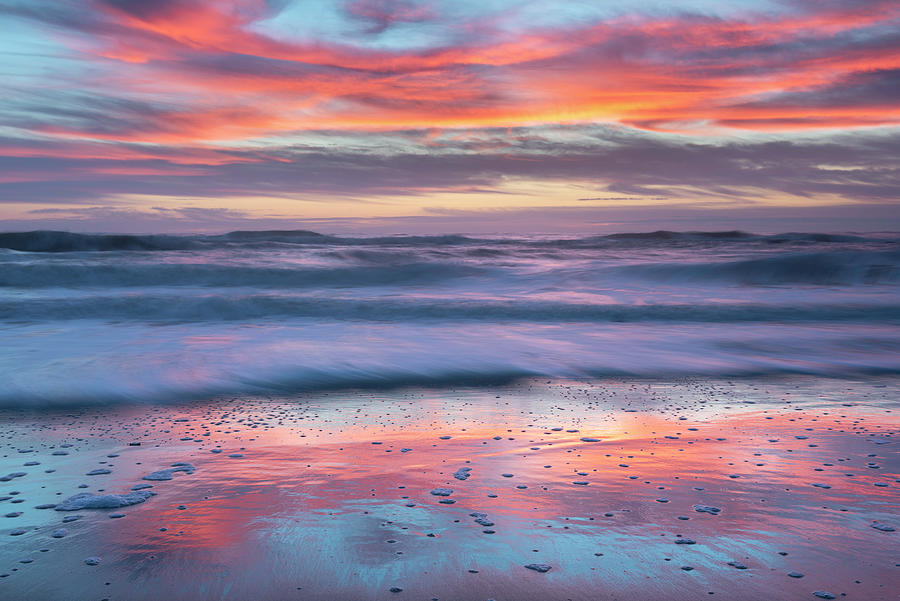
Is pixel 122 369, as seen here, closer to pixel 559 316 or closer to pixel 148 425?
pixel 148 425

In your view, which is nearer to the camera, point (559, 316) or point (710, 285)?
point (559, 316)

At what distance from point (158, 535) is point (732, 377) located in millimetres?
4995

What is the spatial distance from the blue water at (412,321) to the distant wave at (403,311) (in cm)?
4

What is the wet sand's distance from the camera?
2.23m

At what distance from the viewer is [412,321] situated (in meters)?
10.1

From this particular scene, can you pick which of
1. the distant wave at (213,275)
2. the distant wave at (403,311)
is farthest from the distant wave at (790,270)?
the distant wave at (403,311)

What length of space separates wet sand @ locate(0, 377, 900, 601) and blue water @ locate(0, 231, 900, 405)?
1.38m

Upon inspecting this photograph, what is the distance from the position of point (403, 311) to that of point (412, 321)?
3.13ft

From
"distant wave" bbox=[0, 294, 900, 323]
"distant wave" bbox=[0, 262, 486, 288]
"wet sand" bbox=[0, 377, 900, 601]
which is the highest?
"distant wave" bbox=[0, 262, 486, 288]

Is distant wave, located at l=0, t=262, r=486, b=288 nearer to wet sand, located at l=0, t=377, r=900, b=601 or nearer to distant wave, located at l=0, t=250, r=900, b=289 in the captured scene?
distant wave, located at l=0, t=250, r=900, b=289

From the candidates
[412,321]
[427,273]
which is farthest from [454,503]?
[427,273]

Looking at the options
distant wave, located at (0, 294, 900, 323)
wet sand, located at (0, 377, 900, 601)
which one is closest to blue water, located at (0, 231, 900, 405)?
distant wave, located at (0, 294, 900, 323)

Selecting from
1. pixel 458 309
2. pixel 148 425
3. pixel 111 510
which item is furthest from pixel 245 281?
pixel 111 510

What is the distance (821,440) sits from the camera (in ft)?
12.7
